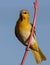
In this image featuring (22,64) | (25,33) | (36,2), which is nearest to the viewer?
(22,64)

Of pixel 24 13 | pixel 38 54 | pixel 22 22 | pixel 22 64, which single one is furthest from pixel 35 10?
pixel 38 54

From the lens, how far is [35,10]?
1.47 metres

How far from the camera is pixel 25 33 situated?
334 cm

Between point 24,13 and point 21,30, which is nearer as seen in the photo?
point 24,13

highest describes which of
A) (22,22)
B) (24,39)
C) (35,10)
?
(35,10)

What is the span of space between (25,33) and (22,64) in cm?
197

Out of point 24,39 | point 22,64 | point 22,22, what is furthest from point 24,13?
point 22,64

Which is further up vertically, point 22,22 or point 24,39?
point 22,22

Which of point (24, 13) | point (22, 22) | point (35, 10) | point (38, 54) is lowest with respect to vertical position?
point (38, 54)

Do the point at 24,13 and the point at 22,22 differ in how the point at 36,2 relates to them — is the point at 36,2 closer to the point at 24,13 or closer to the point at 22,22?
the point at 24,13

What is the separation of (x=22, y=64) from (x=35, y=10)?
30 centimetres

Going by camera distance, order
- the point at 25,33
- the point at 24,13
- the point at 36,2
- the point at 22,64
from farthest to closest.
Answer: the point at 25,33
the point at 24,13
the point at 36,2
the point at 22,64

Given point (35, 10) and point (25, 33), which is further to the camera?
point (25, 33)

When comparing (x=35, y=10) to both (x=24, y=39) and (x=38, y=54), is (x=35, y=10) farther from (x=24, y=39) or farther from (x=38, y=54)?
(x=38, y=54)
